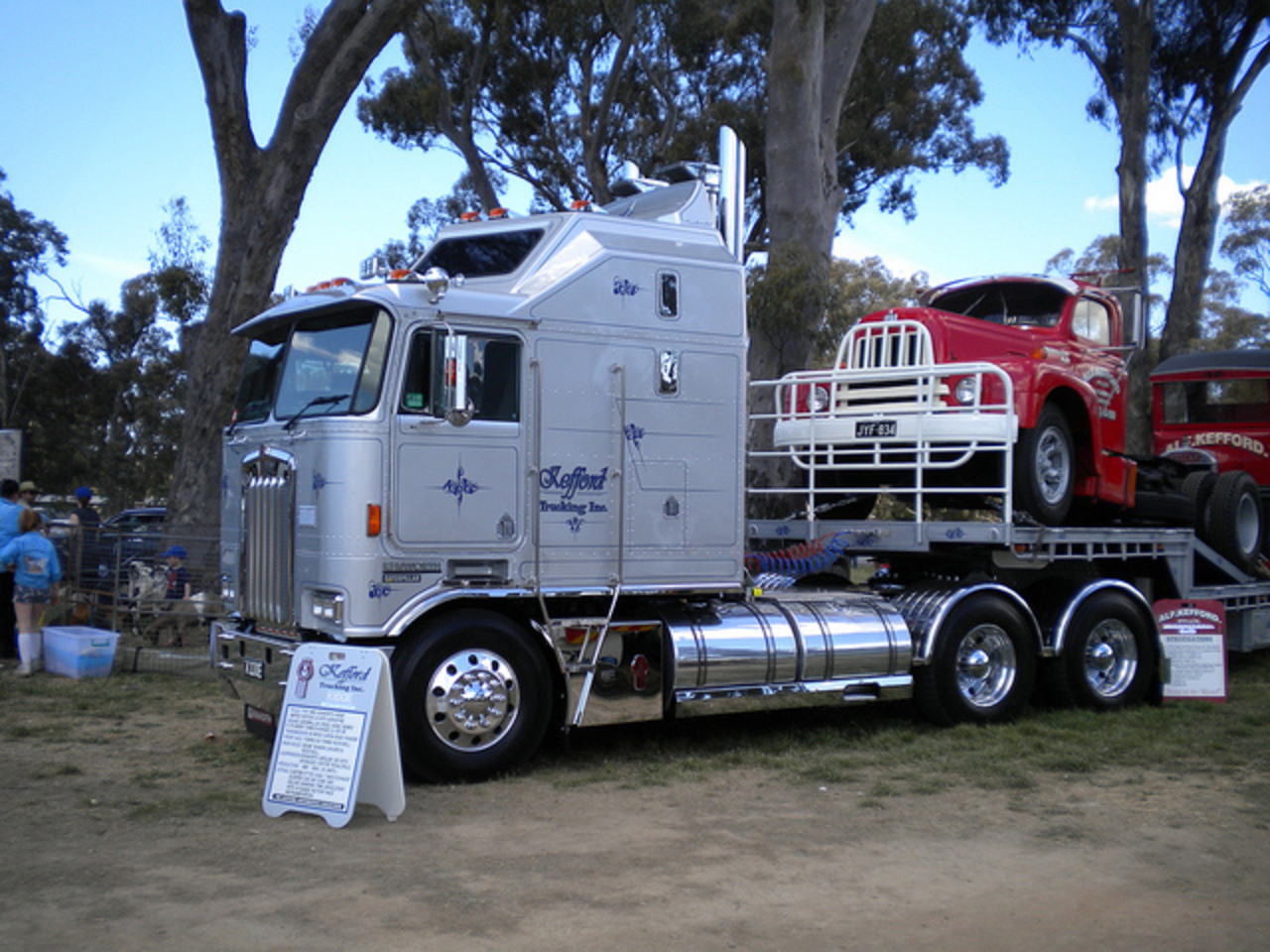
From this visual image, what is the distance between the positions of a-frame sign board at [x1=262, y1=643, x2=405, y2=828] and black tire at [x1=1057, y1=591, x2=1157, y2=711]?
6115 millimetres

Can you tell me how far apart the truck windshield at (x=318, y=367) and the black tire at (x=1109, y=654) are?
6.30 meters

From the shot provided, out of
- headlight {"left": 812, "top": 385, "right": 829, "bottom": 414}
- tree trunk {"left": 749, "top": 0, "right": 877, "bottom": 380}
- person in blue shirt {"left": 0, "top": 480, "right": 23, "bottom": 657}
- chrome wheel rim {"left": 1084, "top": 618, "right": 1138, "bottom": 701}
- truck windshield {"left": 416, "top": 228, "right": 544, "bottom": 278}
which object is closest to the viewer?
truck windshield {"left": 416, "top": 228, "right": 544, "bottom": 278}

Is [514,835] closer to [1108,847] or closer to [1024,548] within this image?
[1108,847]

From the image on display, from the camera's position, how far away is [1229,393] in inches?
604

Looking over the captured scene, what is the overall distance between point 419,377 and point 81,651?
600cm

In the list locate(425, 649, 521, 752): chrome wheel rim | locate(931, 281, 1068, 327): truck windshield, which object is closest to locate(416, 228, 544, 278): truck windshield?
locate(425, 649, 521, 752): chrome wheel rim

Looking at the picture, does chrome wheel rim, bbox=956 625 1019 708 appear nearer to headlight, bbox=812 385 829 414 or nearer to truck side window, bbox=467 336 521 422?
headlight, bbox=812 385 829 414

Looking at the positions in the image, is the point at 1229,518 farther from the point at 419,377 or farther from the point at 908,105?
the point at 908,105

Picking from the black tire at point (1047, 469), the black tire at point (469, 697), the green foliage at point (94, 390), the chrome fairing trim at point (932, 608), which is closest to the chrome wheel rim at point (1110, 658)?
the chrome fairing trim at point (932, 608)

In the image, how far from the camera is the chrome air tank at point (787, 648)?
28.3 feet

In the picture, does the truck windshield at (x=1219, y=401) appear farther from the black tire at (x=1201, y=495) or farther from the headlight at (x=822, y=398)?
the headlight at (x=822, y=398)

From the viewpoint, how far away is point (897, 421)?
34.0 ft

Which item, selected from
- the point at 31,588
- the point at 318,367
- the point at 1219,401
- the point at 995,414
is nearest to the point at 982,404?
the point at 995,414

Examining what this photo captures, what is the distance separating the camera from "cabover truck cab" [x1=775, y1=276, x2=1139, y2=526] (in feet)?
33.2
